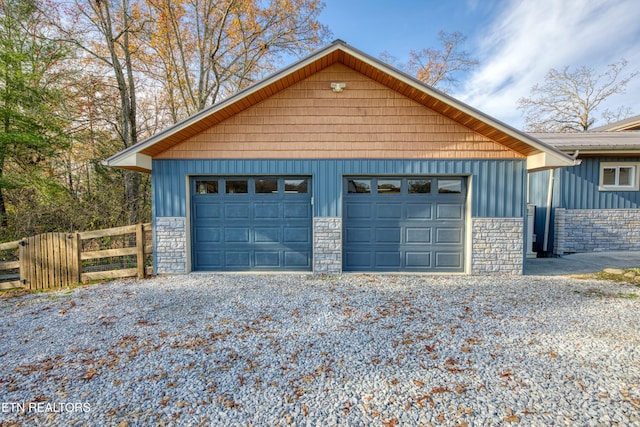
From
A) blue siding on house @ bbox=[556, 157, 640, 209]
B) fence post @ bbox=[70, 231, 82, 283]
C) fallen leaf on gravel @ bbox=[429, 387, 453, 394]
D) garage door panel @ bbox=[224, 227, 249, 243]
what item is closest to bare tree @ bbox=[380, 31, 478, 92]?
blue siding on house @ bbox=[556, 157, 640, 209]

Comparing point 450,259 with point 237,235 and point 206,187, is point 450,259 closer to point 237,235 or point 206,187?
point 237,235

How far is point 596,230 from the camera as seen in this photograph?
8.59m

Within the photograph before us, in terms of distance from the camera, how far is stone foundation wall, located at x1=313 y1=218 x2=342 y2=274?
6.33 meters

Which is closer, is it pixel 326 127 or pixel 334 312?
pixel 334 312

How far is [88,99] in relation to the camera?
1011 cm

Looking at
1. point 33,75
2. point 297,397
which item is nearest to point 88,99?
point 33,75

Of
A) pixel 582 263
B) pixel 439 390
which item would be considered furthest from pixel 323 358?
pixel 582 263

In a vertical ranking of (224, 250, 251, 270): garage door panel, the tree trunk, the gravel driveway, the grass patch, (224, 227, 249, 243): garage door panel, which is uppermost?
the tree trunk

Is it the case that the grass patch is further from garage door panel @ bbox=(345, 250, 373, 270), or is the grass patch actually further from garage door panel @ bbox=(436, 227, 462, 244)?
garage door panel @ bbox=(345, 250, 373, 270)

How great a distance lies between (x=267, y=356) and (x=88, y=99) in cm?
1188

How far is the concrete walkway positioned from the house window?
1963 millimetres

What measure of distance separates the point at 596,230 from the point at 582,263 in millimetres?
2145

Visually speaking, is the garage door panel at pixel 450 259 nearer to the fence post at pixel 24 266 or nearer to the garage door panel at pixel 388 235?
the garage door panel at pixel 388 235

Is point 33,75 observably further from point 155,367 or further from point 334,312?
point 334,312
